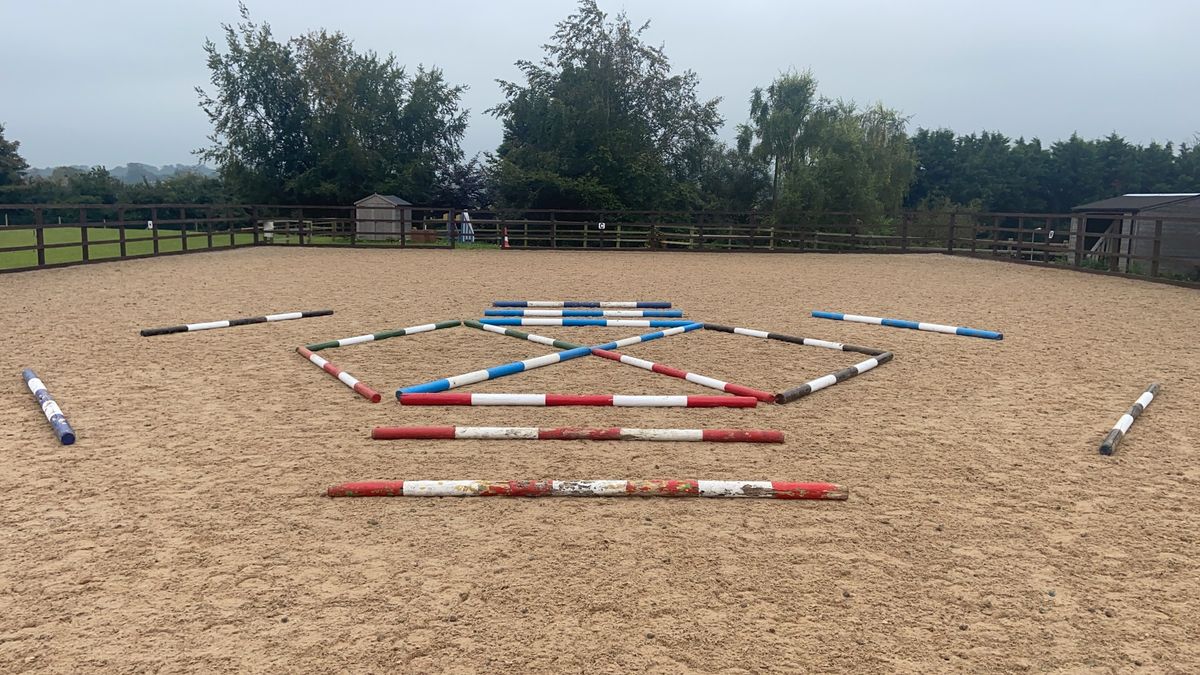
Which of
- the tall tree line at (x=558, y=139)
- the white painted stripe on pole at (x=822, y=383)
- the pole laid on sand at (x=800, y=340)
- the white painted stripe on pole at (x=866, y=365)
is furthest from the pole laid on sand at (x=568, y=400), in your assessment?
the tall tree line at (x=558, y=139)

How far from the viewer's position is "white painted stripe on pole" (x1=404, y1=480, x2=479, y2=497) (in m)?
3.34

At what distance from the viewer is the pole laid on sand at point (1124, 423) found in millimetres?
4039

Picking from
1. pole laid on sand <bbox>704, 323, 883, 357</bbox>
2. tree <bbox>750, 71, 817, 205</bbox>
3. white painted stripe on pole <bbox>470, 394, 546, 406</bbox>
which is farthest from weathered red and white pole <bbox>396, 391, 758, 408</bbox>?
tree <bbox>750, 71, 817, 205</bbox>

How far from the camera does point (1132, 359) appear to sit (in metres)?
6.59

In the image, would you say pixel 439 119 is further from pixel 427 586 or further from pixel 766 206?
pixel 427 586

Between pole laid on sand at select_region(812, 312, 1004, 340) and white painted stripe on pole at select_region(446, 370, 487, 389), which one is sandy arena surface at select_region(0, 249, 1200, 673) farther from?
pole laid on sand at select_region(812, 312, 1004, 340)

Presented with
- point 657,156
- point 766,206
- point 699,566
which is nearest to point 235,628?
point 699,566

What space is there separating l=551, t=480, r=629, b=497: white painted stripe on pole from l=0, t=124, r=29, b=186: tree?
4799 centimetres

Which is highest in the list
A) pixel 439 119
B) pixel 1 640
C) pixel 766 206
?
pixel 439 119

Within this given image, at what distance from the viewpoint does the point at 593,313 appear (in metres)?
8.73

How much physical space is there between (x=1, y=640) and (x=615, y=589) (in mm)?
1808

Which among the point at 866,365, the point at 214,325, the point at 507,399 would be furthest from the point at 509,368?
the point at 214,325

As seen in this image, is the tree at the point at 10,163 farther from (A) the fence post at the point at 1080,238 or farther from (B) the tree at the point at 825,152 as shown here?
(A) the fence post at the point at 1080,238

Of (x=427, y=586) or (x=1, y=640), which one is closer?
(x=1, y=640)
